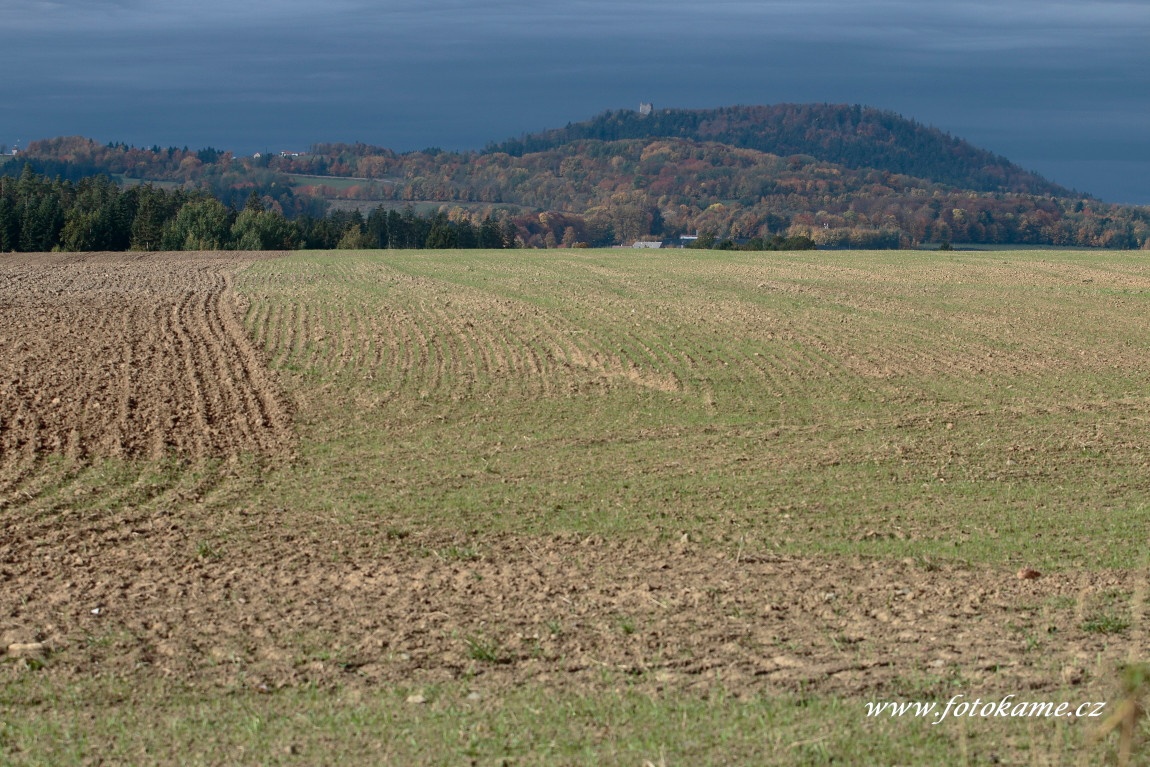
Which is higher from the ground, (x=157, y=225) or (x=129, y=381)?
(x=157, y=225)

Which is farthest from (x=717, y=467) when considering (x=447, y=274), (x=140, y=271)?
(x=140, y=271)

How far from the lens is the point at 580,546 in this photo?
1023 cm

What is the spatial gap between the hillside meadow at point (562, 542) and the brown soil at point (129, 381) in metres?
0.11

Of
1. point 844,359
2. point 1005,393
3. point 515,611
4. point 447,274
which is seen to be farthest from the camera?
point 447,274

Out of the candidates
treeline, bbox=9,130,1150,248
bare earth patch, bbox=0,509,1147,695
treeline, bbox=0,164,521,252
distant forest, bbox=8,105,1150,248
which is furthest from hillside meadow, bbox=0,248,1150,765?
treeline, bbox=9,130,1150,248

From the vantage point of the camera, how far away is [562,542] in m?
10.4

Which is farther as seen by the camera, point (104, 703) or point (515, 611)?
point (515, 611)

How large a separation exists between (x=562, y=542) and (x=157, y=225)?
300ft

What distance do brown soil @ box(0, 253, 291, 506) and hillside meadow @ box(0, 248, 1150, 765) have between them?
0.37 ft

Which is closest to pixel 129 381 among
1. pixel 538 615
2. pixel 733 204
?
pixel 538 615

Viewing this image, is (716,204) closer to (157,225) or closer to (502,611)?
(157,225)

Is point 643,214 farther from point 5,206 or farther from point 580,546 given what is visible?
point 580,546

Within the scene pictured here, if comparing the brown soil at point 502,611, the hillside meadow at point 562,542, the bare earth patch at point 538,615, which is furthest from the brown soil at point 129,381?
the bare earth patch at point 538,615

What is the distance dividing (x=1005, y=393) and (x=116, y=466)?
48.6 ft
